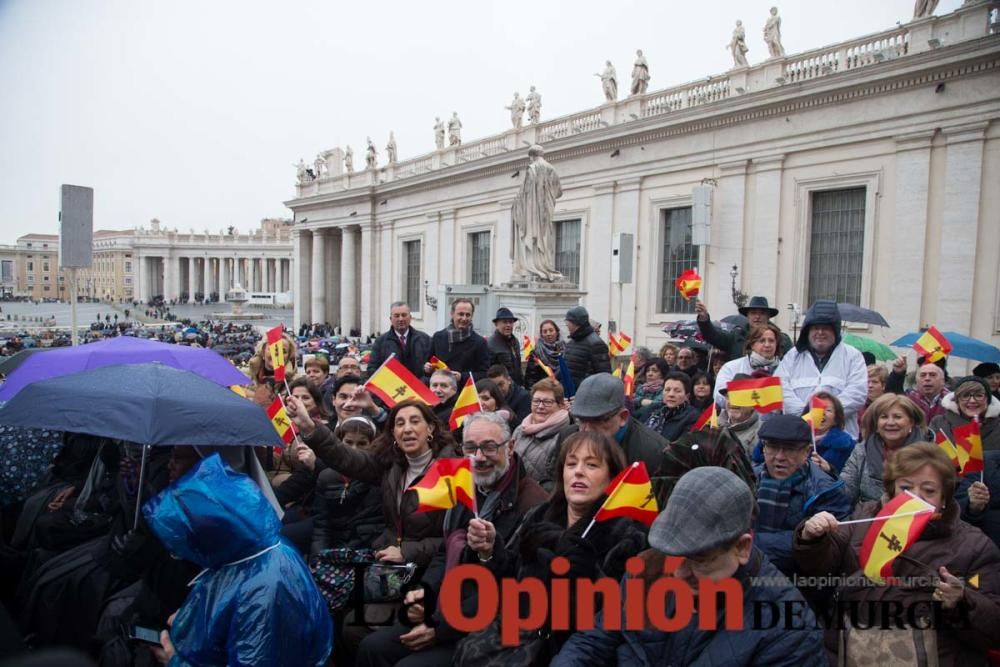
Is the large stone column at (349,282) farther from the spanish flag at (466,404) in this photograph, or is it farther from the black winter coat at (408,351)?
the spanish flag at (466,404)

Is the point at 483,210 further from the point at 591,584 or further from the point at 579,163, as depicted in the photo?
the point at 591,584

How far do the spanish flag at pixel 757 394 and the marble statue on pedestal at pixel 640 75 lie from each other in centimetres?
2165

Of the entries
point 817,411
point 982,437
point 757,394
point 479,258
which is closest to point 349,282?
point 479,258

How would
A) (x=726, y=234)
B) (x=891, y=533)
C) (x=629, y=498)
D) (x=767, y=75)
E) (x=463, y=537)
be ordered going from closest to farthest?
(x=891, y=533), (x=629, y=498), (x=463, y=537), (x=767, y=75), (x=726, y=234)

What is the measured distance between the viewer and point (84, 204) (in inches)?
344

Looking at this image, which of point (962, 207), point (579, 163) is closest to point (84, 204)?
point (962, 207)

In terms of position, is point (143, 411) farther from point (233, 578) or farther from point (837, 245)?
point (837, 245)

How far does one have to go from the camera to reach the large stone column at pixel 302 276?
46625 mm

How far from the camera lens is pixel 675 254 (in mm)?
23703

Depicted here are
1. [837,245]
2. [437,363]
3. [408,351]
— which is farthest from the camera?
[837,245]

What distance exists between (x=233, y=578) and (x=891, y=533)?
2.74m

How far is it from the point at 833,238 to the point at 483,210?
16.7 metres

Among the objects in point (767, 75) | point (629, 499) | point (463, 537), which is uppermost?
point (767, 75)

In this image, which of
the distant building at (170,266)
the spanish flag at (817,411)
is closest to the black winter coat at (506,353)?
the spanish flag at (817,411)
